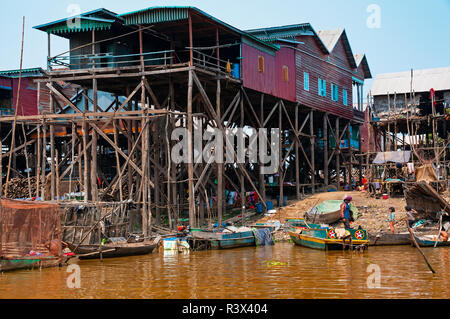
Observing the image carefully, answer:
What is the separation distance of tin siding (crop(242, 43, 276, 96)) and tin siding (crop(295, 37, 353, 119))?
3.09m

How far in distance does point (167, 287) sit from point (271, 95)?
17560 mm

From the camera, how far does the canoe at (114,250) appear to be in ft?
59.5

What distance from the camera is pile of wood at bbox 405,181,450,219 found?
72.2ft

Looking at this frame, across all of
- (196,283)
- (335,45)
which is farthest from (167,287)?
(335,45)

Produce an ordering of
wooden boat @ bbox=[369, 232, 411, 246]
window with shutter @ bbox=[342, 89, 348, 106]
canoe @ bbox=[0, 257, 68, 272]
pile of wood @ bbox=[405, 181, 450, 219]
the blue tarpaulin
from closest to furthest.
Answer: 1. canoe @ bbox=[0, 257, 68, 272]
2. wooden boat @ bbox=[369, 232, 411, 246]
3. pile of wood @ bbox=[405, 181, 450, 219]
4. the blue tarpaulin
5. window with shutter @ bbox=[342, 89, 348, 106]

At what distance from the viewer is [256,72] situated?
27984 mm

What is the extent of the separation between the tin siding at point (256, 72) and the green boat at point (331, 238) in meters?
8.95

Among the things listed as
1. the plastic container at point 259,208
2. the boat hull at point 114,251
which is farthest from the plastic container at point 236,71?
the boat hull at point 114,251

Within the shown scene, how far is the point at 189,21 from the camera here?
22734 mm

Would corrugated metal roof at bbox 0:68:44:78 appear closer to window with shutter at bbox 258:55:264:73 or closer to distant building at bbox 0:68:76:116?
distant building at bbox 0:68:76:116

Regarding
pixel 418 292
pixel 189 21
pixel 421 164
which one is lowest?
pixel 418 292

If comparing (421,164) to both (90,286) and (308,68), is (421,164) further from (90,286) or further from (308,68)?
(90,286)

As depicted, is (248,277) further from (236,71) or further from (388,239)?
(236,71)

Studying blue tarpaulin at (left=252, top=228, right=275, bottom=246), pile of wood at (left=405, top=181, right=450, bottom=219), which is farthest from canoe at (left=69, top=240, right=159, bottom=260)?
pile of wood at (left=405, top=181, right=450, bottom=219)
